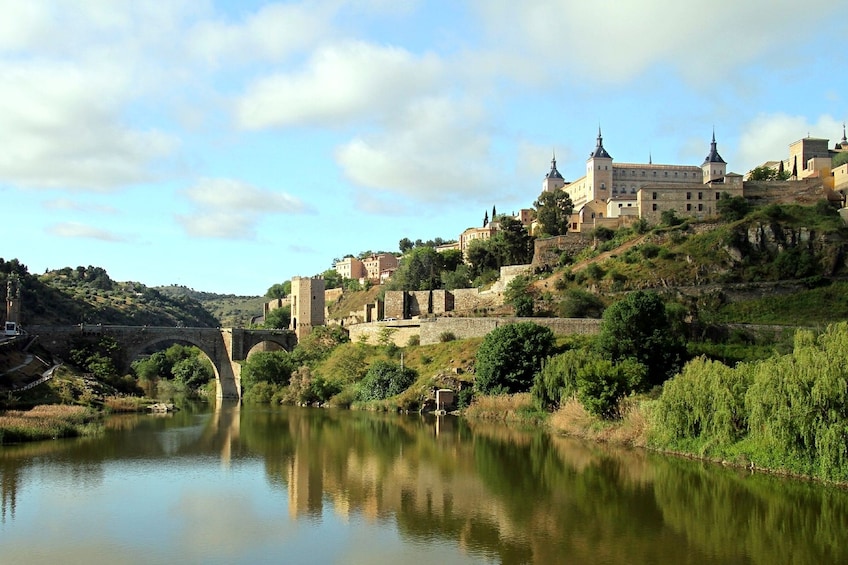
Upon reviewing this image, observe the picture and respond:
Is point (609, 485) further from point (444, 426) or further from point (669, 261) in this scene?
point (669, 261)

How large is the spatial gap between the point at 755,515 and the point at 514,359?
915 inches

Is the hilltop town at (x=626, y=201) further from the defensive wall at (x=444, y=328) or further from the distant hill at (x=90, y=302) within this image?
the distant hill at (x=90, y=302)

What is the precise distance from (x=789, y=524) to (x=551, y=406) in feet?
64.6

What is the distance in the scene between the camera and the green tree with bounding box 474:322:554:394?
4459 cm

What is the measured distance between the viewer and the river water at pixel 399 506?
18484 mm

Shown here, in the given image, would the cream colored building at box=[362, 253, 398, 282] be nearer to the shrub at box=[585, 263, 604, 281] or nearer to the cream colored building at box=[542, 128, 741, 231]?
the cream colored building at box=[542, 128, 741, 231]

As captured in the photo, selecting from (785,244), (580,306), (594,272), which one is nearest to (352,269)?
(594,272)

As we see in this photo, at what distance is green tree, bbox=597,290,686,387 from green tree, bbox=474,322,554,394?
410 centimetres

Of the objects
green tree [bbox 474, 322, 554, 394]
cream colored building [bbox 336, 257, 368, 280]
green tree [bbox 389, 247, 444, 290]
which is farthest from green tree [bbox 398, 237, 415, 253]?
green tree [bbox 474, 322, 554, 394]

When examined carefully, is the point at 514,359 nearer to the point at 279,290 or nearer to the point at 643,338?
the point at 643,338

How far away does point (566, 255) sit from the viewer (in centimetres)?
6525

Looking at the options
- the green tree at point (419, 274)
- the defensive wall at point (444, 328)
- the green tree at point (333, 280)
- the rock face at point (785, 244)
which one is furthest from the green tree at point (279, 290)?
the rock face at point (785, 244)

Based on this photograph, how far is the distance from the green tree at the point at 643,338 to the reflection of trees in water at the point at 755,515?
13.2 meters

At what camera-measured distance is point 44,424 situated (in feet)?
115
